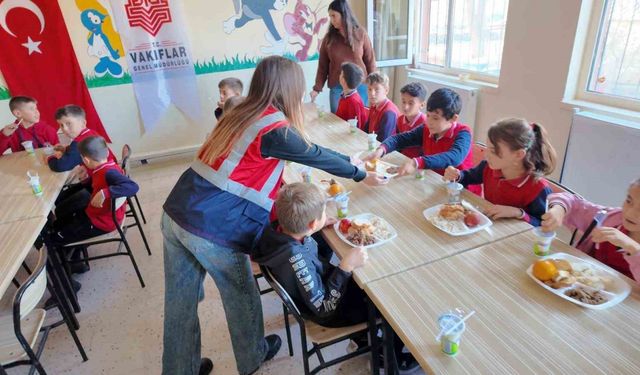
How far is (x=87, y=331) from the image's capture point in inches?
88.3

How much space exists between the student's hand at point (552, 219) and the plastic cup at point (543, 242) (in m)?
0.05

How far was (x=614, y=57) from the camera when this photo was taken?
2.70 metres

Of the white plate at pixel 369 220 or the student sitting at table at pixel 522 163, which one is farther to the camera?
the student sitting at table at pixel 522 163

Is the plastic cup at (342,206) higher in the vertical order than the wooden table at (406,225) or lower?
higher

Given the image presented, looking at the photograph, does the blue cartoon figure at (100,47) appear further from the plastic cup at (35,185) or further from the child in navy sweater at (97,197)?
the plastic cup at (35,185)

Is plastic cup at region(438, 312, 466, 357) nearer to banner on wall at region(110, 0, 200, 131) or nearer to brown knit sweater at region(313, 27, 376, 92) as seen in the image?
brown knit sweater at region(313, 27, 376, 92)

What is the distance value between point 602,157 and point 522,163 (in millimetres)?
1371

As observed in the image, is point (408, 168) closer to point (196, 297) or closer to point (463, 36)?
point (196, 297)

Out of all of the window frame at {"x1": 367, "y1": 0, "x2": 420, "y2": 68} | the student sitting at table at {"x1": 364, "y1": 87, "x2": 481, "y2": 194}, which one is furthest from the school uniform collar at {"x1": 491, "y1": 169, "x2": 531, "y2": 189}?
the window frame at {"x1": 367, "y1": 0, "x2": 420, "y2": 68}

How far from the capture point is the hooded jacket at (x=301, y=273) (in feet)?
4.43


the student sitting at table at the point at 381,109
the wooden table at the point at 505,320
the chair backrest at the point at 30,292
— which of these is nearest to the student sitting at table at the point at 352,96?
the student sitting at table at the point at 381,109

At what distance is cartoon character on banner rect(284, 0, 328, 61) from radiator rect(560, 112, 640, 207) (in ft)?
10.2

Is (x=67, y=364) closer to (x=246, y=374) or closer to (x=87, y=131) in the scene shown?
(x=246, y=374)

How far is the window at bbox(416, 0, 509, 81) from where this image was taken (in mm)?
3619
